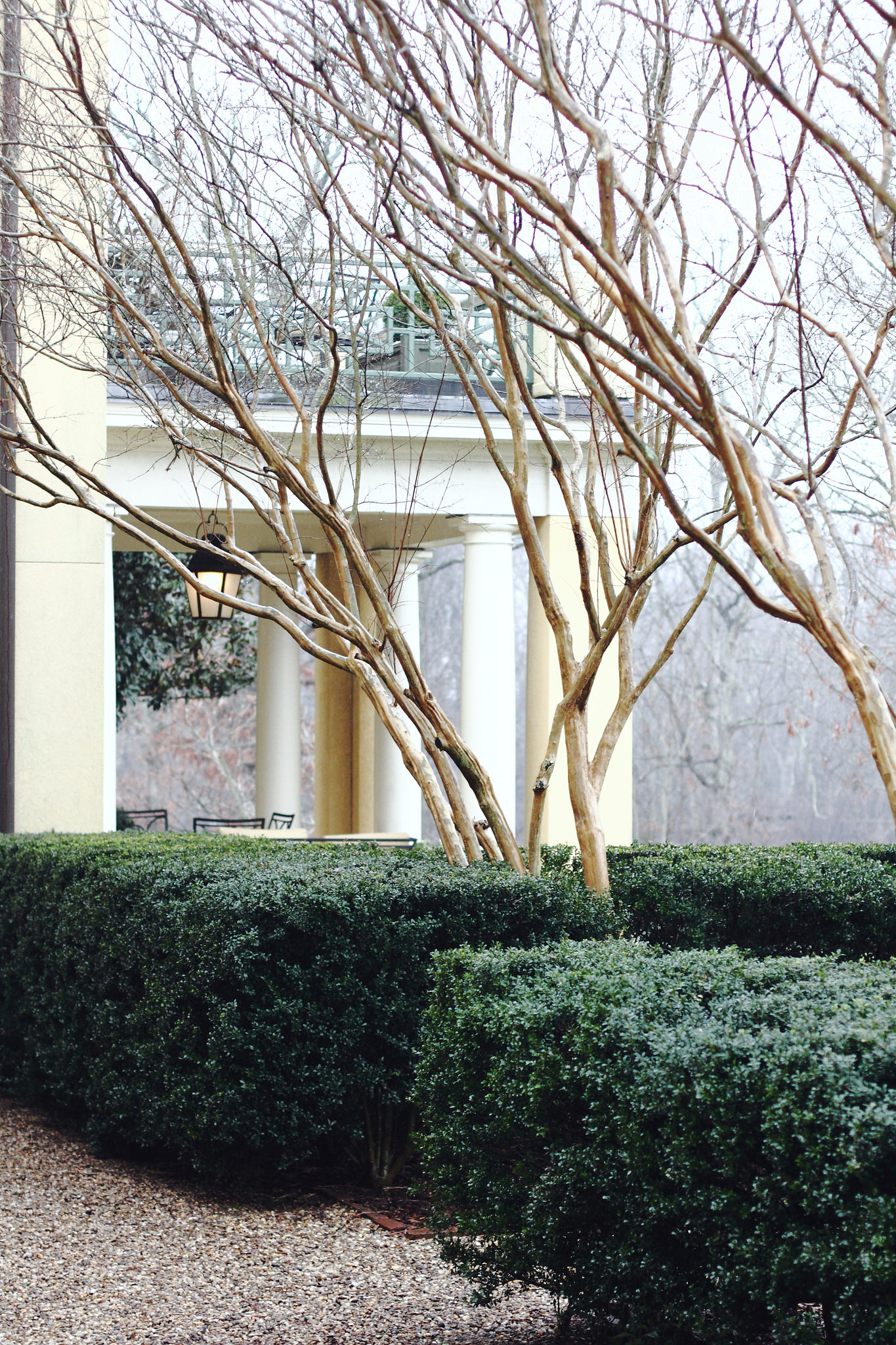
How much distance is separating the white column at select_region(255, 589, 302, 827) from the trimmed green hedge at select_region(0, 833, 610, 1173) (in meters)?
10.0

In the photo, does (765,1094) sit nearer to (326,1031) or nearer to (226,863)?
(326,1031)

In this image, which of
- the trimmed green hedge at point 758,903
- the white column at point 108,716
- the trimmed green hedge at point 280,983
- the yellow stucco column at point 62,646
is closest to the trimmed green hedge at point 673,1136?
the trimmed green hedge at point 280,983

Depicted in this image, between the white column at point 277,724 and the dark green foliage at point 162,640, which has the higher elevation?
the dark green foliage at point 162,640

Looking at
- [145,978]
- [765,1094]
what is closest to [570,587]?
[145,978]

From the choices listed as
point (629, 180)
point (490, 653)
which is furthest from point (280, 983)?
point (490, 653)

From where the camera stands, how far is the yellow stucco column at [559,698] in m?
11.4

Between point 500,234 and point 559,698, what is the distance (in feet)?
27.7

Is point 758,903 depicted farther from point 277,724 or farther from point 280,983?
point 277,724

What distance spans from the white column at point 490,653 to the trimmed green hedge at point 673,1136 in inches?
306

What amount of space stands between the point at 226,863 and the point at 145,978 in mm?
561

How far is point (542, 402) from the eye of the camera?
11.6m

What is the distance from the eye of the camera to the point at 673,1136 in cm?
284

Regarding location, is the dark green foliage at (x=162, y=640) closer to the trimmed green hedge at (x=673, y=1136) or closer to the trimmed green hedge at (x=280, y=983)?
the trimmed green hedge at (x=280, y=983)

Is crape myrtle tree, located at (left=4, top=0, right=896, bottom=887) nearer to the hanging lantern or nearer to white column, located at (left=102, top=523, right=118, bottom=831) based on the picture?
the hanging lantern
